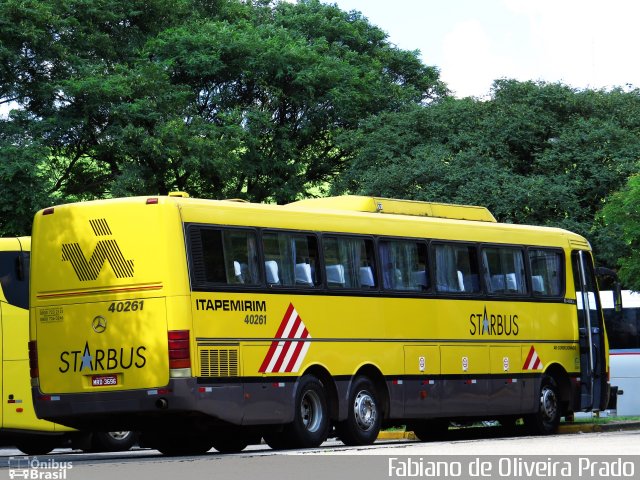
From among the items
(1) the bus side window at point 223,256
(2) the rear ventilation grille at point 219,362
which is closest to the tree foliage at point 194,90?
(1) the bus side window at point 223,256

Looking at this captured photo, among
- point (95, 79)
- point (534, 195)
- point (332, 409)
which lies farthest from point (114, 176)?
point (332, 409)

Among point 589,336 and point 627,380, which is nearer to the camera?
point 589,336

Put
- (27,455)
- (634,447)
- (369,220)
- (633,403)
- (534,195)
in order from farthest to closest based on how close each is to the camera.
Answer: (534,195), (633,403), (27,455), (369,220), (634,447)

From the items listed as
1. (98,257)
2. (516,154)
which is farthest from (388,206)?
(516,154)

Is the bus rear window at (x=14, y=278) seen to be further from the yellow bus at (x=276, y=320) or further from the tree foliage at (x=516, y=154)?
the tree foliage at (x=516, y=154)

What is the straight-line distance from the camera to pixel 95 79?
40250mm

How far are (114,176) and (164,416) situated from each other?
24491mm

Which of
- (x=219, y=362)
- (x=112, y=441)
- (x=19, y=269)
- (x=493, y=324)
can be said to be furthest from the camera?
(x=112, y=441)

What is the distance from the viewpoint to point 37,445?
81.7 ft

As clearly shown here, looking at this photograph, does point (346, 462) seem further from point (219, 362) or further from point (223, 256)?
point (223, 256)

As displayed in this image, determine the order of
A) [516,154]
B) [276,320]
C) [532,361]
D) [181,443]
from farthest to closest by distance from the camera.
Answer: [516,154] → [532,361] → [181,443] → [276,320]

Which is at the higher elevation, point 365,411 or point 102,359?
point 102,359

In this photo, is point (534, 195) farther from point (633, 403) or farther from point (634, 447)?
point (634, 447)

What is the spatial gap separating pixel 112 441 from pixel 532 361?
23.3 ft
